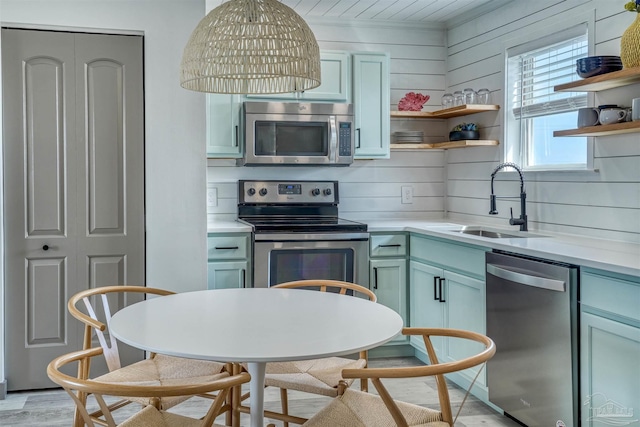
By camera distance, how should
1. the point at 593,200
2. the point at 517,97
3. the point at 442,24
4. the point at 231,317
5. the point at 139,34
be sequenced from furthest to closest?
the point at 442,24
the point at 517,97
the point at 139,34
the point at 593,200
the point at 231,317

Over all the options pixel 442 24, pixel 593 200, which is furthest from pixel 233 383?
pixel 442 24

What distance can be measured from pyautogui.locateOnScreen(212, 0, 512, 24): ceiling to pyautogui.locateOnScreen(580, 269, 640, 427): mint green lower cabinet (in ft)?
7.35

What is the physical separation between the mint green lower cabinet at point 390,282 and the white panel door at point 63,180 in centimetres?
140

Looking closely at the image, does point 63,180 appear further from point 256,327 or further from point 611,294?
point 611,294

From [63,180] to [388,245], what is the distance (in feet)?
6.30

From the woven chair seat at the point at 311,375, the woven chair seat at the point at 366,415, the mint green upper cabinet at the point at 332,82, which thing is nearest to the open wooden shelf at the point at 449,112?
the mint green upper cabinet at the point at 332,82

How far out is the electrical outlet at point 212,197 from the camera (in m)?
4.38

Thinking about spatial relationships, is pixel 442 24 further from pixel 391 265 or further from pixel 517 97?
pixel 391 265

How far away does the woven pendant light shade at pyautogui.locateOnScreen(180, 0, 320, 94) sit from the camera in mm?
2053

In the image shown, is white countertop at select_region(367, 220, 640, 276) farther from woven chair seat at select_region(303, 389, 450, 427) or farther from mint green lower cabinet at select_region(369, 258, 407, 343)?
woven chair seat at select_region(303, 389, 450, 427)

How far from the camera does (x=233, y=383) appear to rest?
157cm

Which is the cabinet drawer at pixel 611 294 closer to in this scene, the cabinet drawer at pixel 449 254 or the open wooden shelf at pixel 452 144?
the cabinet drawer at pixel 449 254

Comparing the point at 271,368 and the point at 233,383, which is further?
the point at 271,368

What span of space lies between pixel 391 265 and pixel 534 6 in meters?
1.73
